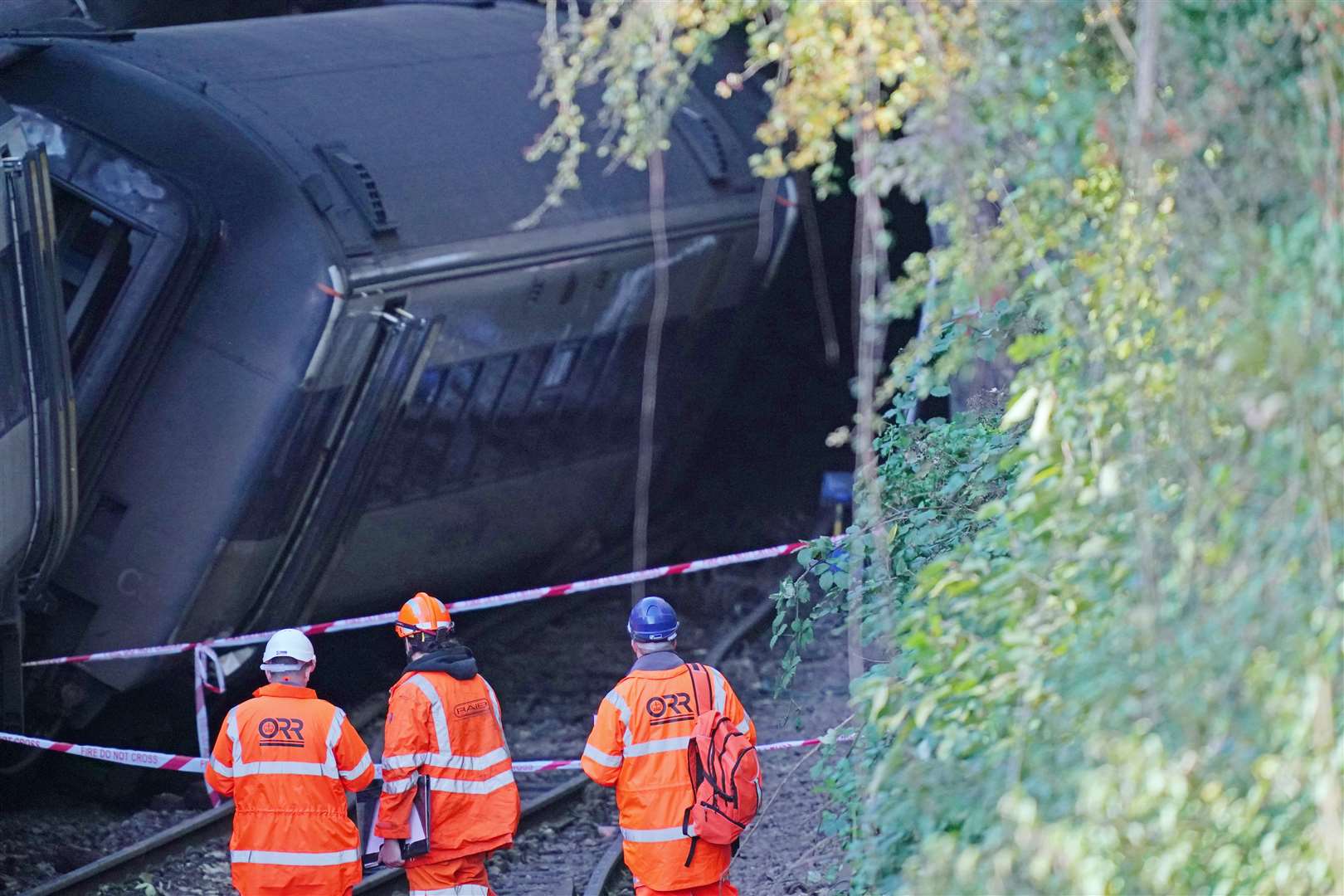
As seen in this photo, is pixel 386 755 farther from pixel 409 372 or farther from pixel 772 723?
pixel 772 723

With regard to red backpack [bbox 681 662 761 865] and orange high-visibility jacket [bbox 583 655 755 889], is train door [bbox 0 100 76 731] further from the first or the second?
red backpack [bbox 681 662 761 865]

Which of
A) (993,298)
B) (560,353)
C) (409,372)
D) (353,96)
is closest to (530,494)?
(560,353)

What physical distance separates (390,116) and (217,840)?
14.8ft

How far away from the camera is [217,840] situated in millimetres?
8180

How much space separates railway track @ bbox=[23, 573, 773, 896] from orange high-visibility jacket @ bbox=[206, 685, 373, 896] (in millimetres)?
1779

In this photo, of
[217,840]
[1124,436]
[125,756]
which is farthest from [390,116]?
[1124,436]

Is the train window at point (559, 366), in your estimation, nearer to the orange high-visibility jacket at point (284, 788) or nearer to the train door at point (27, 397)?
the train door at point (27, 397)

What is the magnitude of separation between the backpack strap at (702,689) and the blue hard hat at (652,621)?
16 centimetres

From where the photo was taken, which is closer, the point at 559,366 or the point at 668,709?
the point at 668,709

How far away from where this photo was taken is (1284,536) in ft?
10.8

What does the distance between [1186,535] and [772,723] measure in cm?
716

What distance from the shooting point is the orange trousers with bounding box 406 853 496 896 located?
5.77 m

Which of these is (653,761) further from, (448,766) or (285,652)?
(285,652)

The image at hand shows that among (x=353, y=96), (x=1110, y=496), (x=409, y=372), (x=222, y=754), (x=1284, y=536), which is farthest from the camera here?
(x=353, y=96)
